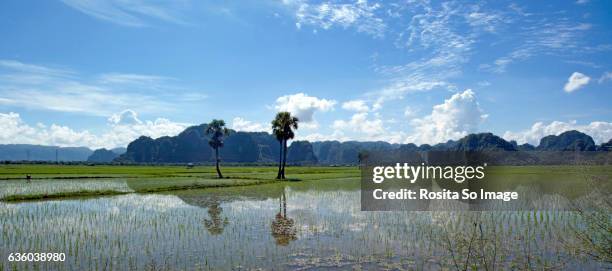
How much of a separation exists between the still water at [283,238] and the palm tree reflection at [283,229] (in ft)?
0.13

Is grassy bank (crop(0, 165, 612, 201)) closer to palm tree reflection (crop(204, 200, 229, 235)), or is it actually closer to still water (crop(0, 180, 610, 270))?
still water (crop(0, 180, 610, 270))

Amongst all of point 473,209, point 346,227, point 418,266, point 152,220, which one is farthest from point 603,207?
point 152,220

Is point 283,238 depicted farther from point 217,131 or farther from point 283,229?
point 217,131

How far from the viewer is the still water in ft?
39.3

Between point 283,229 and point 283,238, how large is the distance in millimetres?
2023

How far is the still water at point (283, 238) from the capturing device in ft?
39.3

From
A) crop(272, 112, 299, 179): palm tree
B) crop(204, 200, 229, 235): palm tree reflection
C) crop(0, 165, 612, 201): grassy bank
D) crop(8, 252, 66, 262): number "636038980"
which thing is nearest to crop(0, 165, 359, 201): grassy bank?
crop(0, 165, 612, 201): grassy bank

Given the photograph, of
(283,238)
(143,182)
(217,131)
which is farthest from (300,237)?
(217,131)

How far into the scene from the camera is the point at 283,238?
15547 millimetres

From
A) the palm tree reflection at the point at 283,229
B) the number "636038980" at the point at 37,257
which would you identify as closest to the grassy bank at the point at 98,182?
the number "636038980" at the point at 37,257

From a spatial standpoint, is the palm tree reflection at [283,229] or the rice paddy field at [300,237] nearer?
the rice paddy field at [300,237]

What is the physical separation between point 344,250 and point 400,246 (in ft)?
7.16

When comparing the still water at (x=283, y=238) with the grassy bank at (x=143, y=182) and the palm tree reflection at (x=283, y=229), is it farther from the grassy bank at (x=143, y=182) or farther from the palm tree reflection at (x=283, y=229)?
the grassy bank at (x=143, y=182)

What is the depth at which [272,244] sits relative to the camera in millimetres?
14469
